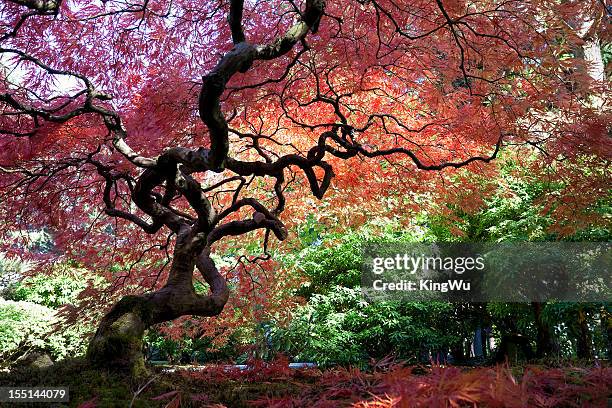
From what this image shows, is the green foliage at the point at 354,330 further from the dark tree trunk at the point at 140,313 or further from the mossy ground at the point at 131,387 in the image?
the mossy ground at the point at 131,387

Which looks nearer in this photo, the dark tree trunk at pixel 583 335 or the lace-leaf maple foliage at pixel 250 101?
the lace-leaf maple foliage at pixel 250 101

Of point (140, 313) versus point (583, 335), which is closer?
point (140, 313)

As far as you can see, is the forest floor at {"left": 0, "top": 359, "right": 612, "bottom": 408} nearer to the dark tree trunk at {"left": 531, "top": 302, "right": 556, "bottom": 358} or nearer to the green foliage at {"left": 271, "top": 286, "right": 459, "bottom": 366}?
the green foliage at {"left": 271, "top": 286, "right": 459, "bottom": 366}

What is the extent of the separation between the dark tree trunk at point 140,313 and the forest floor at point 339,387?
0.41 ft

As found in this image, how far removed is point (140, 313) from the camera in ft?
9.22

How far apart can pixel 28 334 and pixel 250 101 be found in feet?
20.3

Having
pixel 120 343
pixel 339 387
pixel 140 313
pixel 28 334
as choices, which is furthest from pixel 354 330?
pixel 339 387

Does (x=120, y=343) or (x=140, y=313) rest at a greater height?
(x=140, y=313)

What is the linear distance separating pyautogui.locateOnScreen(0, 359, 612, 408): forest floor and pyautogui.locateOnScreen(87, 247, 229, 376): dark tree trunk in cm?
13

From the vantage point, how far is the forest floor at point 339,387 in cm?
121

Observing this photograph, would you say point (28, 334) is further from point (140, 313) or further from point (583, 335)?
point (583, 335)

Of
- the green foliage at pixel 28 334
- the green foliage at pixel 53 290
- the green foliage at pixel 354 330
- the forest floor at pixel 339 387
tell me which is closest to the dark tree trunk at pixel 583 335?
the green foliage at pixel 354 330

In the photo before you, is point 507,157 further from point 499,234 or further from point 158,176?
point 158,176

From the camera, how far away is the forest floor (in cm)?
121
